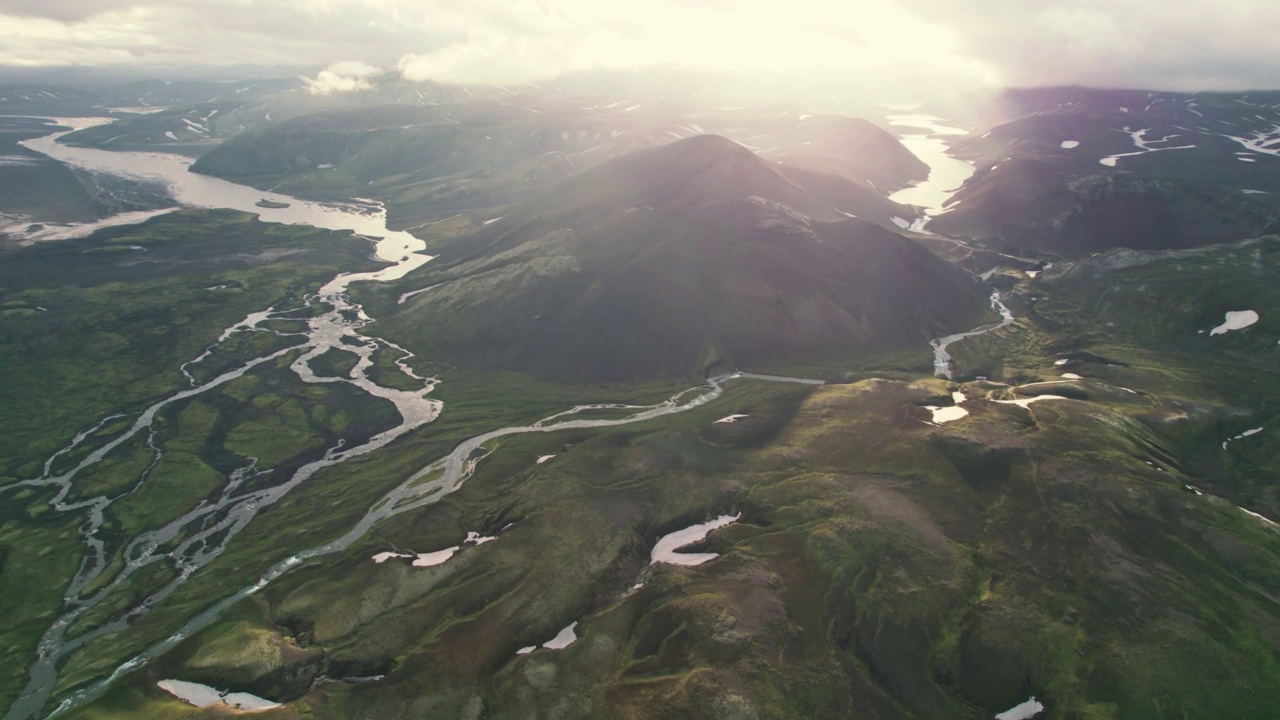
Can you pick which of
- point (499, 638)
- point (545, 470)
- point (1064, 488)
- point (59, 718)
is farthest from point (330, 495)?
point (1064, 488)

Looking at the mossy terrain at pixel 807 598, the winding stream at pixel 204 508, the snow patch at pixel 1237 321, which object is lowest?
the winding stream at pixel 204 508

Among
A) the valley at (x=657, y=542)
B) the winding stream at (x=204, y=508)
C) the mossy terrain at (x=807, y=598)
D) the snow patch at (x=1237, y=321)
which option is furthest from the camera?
the snow patch at (x=1237, y=321)

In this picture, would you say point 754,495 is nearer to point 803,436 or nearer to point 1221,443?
point 803,436

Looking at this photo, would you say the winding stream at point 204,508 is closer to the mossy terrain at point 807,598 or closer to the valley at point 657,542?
the valley at point 657,542

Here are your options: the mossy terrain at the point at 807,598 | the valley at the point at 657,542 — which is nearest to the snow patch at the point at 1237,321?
the valley at the point at 657,542

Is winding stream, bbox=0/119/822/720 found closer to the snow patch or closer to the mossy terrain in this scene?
the mossy terrain

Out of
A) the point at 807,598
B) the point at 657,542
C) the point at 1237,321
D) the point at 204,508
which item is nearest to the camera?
the point at 807,598

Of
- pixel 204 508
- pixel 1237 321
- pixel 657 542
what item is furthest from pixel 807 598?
pixel 1237 321

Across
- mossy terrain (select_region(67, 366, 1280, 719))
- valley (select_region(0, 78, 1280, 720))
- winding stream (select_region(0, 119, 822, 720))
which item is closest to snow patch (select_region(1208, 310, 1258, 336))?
valley (select_region(0, 78, 1280, 720))

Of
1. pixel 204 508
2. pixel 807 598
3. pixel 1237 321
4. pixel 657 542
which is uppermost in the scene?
pixel 1237 321

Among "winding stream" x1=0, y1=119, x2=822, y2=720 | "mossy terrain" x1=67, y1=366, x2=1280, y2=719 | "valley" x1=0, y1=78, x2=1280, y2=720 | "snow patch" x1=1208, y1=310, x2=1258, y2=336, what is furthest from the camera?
"snow patch" x1=1208, y1=310, x2=1258, y2=336

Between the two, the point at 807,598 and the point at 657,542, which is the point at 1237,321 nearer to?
the point at 807,598
